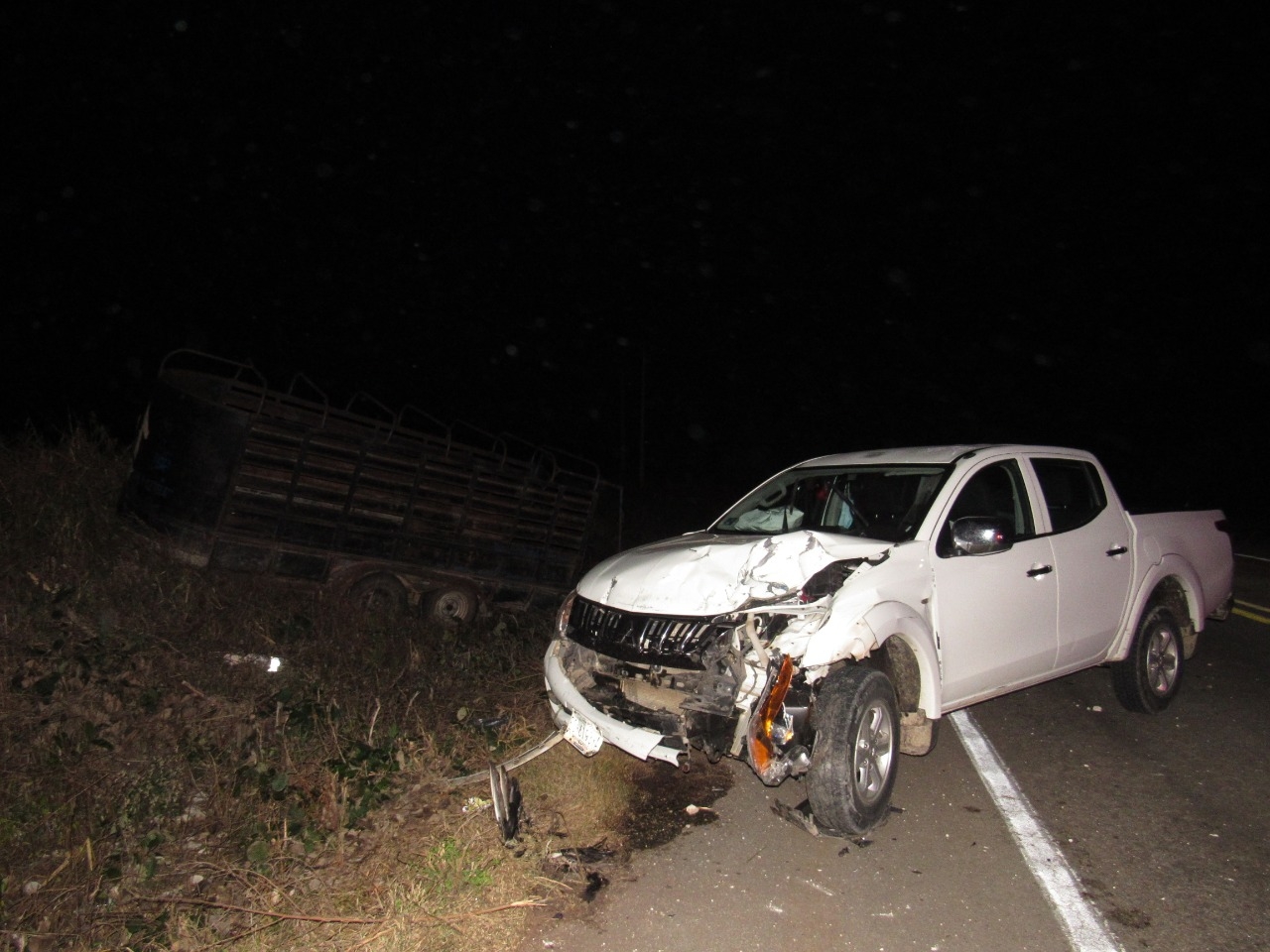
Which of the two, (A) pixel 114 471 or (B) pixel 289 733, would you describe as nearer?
(B) pixel 289 733

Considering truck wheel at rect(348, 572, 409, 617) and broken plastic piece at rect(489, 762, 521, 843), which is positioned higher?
broken plastic piece at rect(489, 762, 521, 843)

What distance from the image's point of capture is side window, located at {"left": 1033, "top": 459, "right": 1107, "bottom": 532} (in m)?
5.54

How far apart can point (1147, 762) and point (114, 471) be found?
962 centimetres

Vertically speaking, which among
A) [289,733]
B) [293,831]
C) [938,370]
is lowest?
[938,370]

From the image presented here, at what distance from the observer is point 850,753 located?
3.86 meters

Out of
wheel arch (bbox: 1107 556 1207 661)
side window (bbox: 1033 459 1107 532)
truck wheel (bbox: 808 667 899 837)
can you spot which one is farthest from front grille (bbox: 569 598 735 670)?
A: wheel arch (bbox: 1107 556 1207 661)

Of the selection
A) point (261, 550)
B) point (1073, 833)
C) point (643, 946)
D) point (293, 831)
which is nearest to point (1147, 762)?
point (1073, 833)

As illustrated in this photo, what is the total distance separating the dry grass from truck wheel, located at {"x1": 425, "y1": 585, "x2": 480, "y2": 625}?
3.77 feet

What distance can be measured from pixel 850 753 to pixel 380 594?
5.49 metres

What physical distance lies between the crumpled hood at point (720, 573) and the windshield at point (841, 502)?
1.83ft

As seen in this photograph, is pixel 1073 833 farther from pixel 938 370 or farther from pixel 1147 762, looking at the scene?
pixel 938 370

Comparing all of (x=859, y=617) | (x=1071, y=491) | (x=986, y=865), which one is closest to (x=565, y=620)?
(x=859, y=617)

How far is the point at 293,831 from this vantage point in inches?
156

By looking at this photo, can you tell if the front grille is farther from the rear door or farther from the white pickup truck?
the rear door
